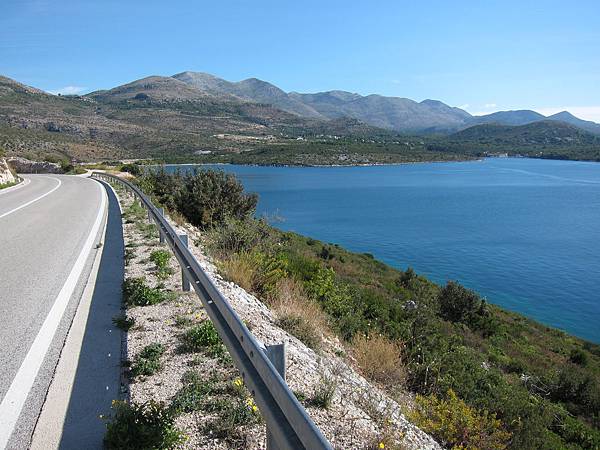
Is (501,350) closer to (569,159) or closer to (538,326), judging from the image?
(538,326)

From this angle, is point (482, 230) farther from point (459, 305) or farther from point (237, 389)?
point (237, 389)

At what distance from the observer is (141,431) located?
2.83m

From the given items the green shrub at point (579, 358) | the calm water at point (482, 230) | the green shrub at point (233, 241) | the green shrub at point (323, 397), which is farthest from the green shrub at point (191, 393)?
the green shrub at point (579, 358)

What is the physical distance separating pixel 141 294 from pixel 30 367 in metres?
1.80

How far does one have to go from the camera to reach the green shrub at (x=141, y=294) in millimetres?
5699

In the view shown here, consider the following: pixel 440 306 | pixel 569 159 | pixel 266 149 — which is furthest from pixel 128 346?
pixel 569 159

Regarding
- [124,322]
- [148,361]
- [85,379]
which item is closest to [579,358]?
[124,322]

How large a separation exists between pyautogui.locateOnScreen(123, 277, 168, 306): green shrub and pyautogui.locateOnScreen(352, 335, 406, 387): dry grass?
9.71 ft

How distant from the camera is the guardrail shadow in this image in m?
3.07

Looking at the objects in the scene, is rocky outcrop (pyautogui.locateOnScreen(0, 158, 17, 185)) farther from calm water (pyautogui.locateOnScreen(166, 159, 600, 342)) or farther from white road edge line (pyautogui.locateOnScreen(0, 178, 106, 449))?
white road edge line (pyautogui.locateOnScreen(0, 178, 106, 449))

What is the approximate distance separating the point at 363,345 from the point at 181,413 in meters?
4.19

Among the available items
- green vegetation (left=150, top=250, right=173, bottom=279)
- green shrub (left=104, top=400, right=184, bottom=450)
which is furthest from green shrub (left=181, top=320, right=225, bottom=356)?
green vegetation (left=150, top=250, right=173, bottom=279)

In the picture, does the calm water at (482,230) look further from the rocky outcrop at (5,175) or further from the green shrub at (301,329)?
the rocky outcrop at (5,175)

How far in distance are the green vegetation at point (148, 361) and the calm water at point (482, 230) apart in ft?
38.5
